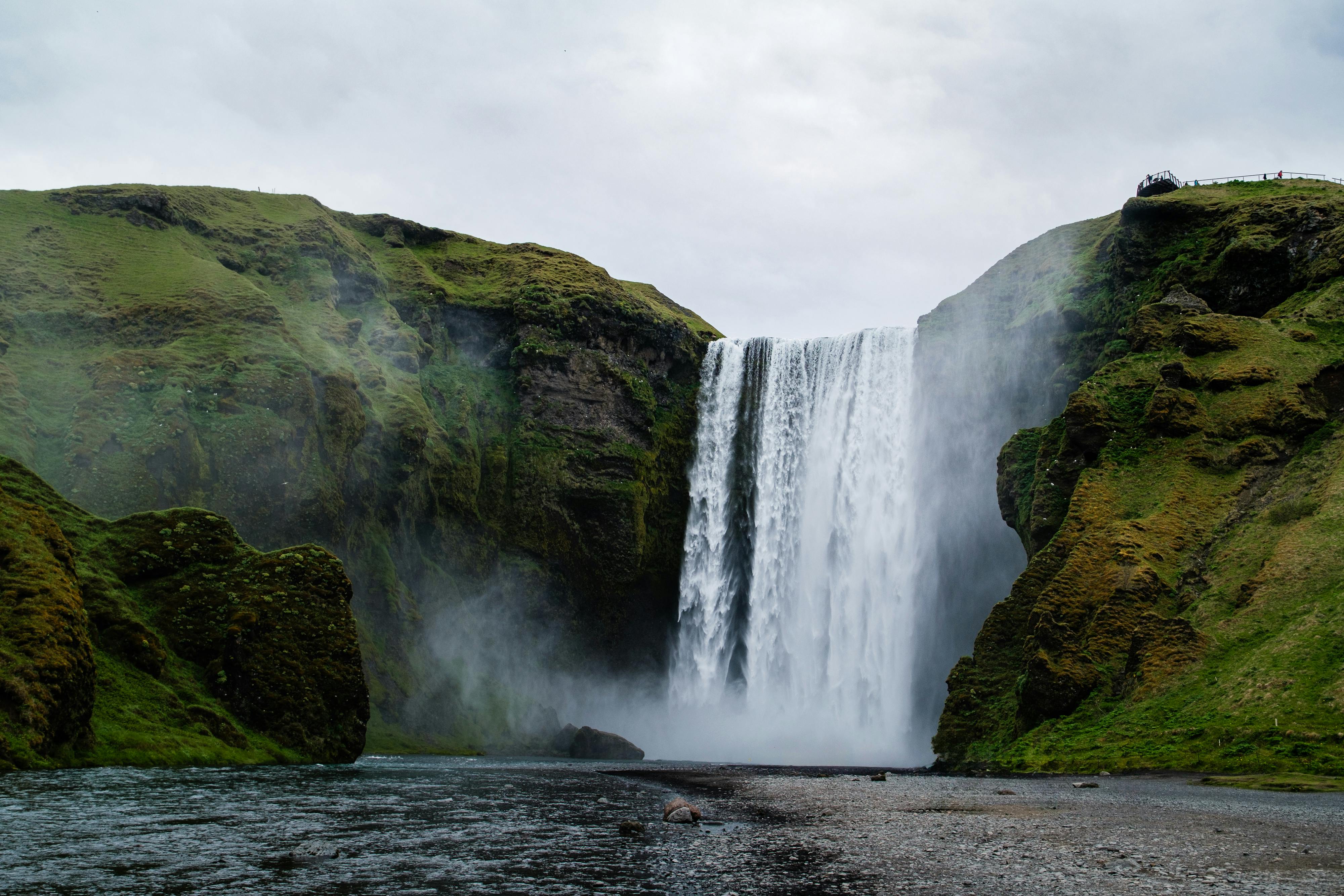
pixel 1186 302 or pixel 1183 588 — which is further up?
pixel 1186 302

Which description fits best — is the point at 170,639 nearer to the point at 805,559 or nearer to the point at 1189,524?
the point at 1189,524

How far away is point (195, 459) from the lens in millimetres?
45781

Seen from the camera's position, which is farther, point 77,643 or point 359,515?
point 359,515

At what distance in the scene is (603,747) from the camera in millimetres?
54875

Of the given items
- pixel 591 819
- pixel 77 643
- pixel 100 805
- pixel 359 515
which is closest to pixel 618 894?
pixel 591 819

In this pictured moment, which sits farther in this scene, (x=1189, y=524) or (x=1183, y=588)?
(x=1189, y=524)

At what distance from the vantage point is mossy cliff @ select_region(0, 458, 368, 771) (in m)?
21.4

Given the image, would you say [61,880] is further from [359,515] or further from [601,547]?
[601,547]

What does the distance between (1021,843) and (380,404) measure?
5125 centimetres

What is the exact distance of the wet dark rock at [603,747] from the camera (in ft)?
180

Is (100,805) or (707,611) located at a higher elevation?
(707,611)

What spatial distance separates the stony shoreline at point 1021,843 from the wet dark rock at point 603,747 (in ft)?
111

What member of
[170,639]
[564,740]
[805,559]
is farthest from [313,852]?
[805,559]

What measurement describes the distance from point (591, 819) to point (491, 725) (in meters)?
44.0
